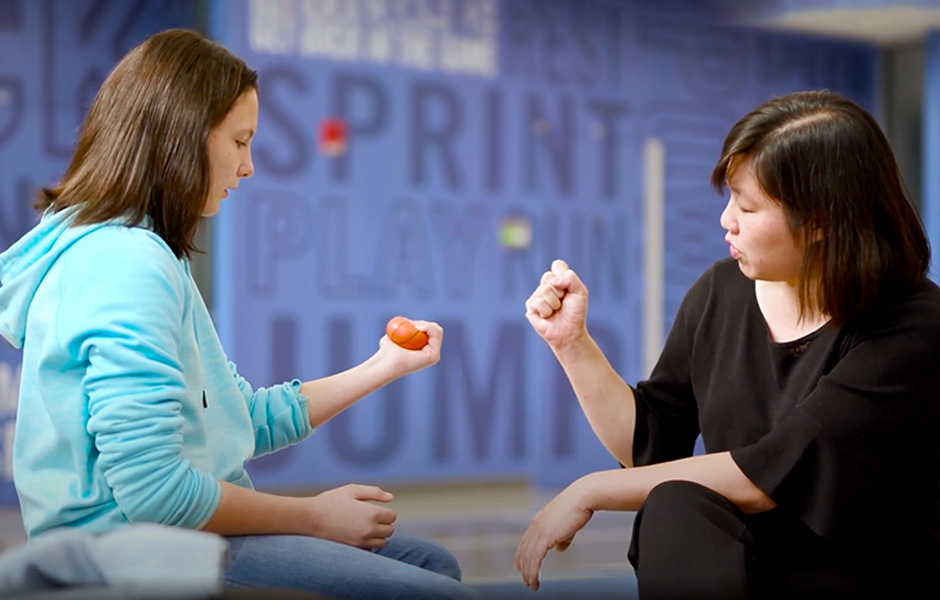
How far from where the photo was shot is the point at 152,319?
1.25 m

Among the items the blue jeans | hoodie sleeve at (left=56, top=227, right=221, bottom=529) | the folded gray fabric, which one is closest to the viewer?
the folded gray fabric

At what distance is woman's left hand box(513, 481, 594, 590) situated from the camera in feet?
4.94

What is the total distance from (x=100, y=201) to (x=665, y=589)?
846mm

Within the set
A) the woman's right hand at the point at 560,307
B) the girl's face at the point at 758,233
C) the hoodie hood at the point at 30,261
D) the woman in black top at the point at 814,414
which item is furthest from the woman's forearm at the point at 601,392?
the hoodie hood at the point at 30,261

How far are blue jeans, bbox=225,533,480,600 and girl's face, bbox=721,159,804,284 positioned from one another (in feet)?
2.06

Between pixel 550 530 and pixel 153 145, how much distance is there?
74 centimetres

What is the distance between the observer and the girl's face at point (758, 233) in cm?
156

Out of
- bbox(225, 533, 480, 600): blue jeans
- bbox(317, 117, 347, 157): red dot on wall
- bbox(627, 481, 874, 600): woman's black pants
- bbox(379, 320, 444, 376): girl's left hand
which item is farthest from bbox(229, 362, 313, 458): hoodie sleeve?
bbox(317, 117, 347, 157): red dot on wall

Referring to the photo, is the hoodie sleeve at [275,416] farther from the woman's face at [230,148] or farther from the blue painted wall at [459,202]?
the blue painted wall at [459,202]

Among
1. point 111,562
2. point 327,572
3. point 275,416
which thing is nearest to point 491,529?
point 275,416

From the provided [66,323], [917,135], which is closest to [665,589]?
[66,323]

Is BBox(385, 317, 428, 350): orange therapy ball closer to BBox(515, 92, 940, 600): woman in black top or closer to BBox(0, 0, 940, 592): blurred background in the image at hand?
BBox(515, 92, 940, 600): woman in black top

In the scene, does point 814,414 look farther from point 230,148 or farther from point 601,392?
point 230,148

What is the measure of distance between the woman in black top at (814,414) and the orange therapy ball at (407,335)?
0.34 meters
